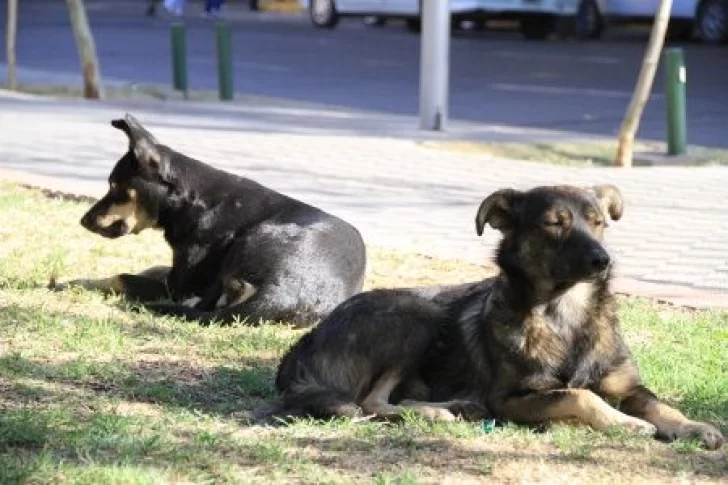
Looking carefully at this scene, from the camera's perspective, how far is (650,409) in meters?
6.06

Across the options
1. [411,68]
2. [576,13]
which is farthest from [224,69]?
[576,13]

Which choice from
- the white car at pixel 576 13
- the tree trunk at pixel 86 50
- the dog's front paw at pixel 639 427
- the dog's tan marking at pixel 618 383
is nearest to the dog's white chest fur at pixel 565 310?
the dog's tan marking at pixel 618 383

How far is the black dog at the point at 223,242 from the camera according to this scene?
8.25 metres

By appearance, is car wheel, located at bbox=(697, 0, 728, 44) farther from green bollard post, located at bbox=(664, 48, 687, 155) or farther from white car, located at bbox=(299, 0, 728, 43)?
green bollard post, located at bbox=(664, 48, 687, 155)

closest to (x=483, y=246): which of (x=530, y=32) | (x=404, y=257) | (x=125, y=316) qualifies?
(x=404, y=257)

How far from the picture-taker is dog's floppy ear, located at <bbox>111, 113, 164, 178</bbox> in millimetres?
8900

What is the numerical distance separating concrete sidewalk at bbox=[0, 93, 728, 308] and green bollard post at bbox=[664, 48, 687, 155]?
2.79ft

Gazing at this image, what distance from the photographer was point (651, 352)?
24.7ft

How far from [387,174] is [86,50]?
276 inches

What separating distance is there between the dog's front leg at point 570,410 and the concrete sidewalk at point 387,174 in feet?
10.2

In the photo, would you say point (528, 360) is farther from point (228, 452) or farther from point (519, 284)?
point (228, 452)

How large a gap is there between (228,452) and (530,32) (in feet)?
96.6

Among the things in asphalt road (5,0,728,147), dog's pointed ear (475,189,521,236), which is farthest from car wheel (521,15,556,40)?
dog's pointed ear (475,189,521,236)

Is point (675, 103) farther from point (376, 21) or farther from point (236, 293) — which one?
point (376, 21)
